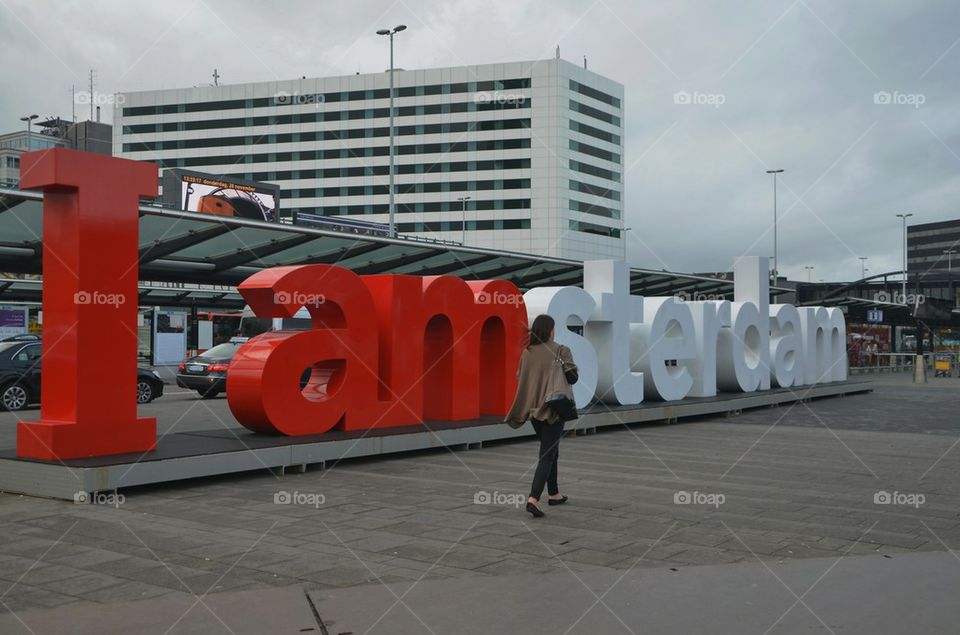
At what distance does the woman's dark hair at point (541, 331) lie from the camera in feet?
27.0

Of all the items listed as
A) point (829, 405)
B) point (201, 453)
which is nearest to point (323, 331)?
point (201, 453)

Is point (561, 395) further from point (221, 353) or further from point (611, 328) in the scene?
point (221, 353)

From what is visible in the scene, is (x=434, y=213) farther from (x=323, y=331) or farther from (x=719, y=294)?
(x=323, y=331)

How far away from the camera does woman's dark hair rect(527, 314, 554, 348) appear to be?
8.22 m

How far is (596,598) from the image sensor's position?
5215 millimetres

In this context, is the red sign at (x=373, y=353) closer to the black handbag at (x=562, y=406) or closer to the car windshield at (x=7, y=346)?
the black handbag at (x=562, y=406)

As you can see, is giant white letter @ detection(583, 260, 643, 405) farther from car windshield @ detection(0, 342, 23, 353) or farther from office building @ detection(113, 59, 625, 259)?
office building @ detection(113, 59, 625, 259)

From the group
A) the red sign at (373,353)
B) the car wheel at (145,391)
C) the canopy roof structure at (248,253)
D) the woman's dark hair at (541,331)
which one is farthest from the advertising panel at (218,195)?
the woman's dark hair at (541,331)

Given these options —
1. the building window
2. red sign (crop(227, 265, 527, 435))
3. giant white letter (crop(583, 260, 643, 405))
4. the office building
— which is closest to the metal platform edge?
red sign (crop(227, 265, 527, 435))

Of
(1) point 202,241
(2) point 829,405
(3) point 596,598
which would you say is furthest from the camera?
(2) point 829,405

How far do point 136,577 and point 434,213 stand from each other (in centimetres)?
9069

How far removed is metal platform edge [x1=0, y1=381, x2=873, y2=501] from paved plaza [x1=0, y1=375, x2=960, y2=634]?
0.59 feet

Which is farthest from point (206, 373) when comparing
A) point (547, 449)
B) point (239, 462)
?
point (547, 449)

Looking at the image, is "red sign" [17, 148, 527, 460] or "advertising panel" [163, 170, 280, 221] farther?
"advertising panel" [163, 170, 280, 221]
